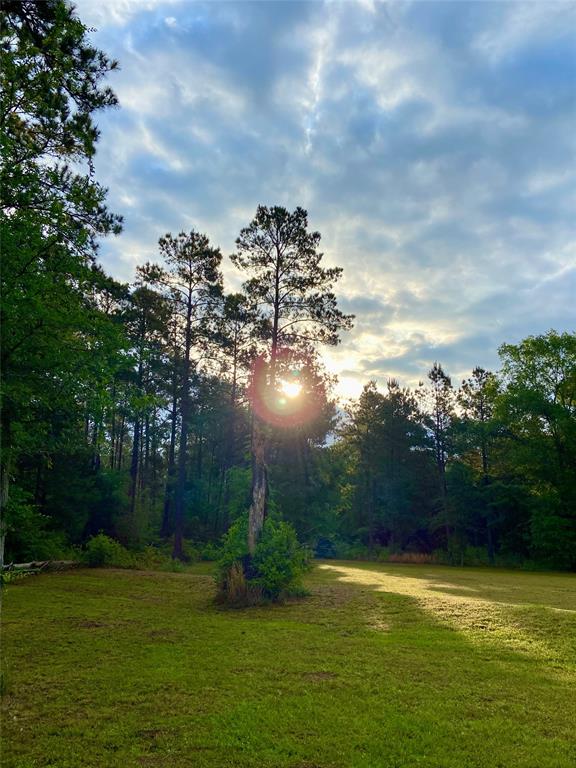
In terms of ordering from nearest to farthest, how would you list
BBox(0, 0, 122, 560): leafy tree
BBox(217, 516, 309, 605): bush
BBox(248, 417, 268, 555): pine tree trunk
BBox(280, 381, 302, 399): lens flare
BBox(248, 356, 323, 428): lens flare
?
1. BBox(0, 0, 122, 560): leafy tree
2. BBox(217, 516, 309, 605): bush
3. BBox(248, 417, 268, 555): pine tree trunk
4. BBox(248, 356, 323, 428): lens flare
5. BBox(280, 381, 302, 399): lens flare

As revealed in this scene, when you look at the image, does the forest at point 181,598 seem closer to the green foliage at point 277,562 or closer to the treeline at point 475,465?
the green foliage at point 277,562

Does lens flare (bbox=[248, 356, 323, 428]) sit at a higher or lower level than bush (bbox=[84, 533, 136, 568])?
higher

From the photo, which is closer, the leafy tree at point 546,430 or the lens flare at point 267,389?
the lens flare at point 267,389

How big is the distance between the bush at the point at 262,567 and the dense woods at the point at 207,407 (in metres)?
1.07

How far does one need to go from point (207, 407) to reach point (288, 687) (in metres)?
33.3

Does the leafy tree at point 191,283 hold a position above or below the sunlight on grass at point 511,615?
above

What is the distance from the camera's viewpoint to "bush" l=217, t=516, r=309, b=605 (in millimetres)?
12484

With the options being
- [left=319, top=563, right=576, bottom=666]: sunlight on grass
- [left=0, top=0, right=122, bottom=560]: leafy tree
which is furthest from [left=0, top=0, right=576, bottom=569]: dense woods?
[left=319, top=563, right=576, bottom=666]: sunlight on grass

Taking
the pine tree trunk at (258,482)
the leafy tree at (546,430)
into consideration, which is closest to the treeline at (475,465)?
the leafy tree at (546,430)

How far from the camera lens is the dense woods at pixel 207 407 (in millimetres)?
6918

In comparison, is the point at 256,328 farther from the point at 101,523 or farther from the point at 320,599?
the point at 101,523

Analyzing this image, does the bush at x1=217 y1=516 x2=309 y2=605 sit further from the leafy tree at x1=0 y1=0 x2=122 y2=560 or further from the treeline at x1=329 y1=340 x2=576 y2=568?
the treeline at x1=329 y1=340 x2=576 y2=568

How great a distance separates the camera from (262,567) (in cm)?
1302

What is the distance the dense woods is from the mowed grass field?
2.52 metres
